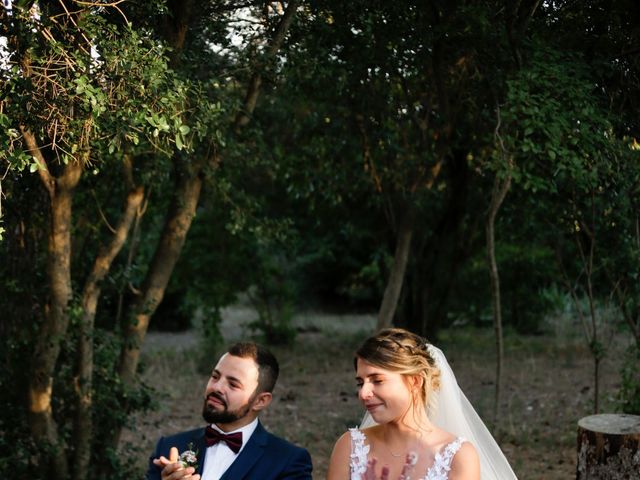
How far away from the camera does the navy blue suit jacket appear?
392 cm

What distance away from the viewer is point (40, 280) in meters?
6.88

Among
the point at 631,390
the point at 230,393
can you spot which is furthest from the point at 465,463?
the point at 631,390

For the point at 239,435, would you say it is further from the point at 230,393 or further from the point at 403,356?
the point at 403,356

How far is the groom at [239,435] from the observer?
387 centimetres

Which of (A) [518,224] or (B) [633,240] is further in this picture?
(A) [518,224]

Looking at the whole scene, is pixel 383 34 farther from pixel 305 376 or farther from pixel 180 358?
pixel 180 358

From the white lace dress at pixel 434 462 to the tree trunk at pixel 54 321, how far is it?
2.99 metres

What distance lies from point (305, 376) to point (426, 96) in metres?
5.59

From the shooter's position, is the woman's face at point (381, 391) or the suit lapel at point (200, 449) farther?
the suit lapel at point (200, 449)

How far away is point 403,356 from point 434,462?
439 mm

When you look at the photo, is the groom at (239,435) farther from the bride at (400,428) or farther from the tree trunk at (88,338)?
the tree trunk at (88,338)

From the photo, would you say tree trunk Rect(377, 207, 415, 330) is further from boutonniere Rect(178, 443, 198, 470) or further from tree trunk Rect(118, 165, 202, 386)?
boutonniere Rect(178, 443, 198, 470)

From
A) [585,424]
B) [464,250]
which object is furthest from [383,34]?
[464,250]

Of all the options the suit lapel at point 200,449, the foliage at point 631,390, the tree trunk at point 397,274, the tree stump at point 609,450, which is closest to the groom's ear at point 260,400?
the suit lapel at point 200,449
